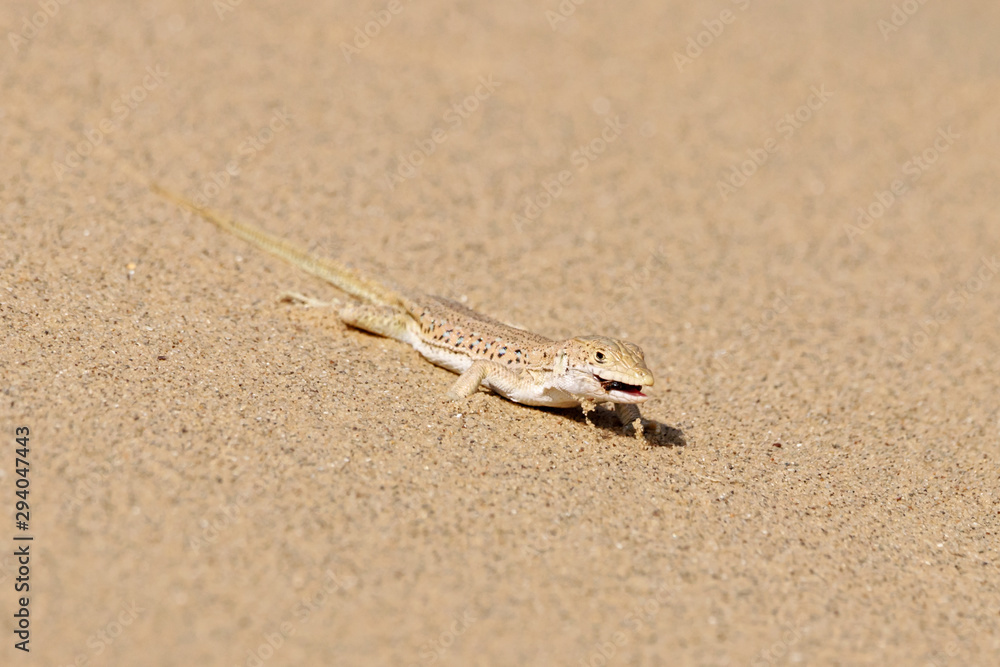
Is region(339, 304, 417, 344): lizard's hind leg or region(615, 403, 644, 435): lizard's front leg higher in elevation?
region(615, 403, 644, 435): lizard's front leg

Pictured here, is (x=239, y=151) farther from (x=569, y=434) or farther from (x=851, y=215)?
(x=851, y=215)

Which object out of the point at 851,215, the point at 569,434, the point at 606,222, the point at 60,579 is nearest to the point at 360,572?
the point at 60,579

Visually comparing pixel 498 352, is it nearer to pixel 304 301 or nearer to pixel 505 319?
pixel 505 319

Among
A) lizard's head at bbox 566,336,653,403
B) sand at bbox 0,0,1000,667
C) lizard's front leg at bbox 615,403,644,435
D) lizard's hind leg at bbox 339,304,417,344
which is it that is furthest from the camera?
lizard's hind leg at bbox 339,304,417,344

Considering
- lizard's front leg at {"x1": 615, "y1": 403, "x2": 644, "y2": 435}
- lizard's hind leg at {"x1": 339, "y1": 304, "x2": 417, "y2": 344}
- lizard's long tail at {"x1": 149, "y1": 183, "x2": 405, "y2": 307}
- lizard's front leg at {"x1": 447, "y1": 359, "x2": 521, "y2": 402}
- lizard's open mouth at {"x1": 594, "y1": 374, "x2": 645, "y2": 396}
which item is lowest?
lizard's long tail at {"x1": 149, "y1": 183, "x2": 405, "y2": 307}

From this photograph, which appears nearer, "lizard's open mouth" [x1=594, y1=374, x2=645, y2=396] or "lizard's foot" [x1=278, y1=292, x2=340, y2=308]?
"lizard's open mouth" [x1=594, y1=374, x2=645, y2=396]

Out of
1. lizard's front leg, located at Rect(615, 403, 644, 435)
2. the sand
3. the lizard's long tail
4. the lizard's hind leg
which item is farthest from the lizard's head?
the lizard's long tail

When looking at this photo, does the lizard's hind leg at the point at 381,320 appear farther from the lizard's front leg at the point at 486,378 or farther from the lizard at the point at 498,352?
the lizard's front leg at the point at 486,378

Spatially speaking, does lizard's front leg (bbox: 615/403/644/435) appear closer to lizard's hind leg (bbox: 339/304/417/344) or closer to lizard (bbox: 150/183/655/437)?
lizard (bbox: 150/183/655/437)
